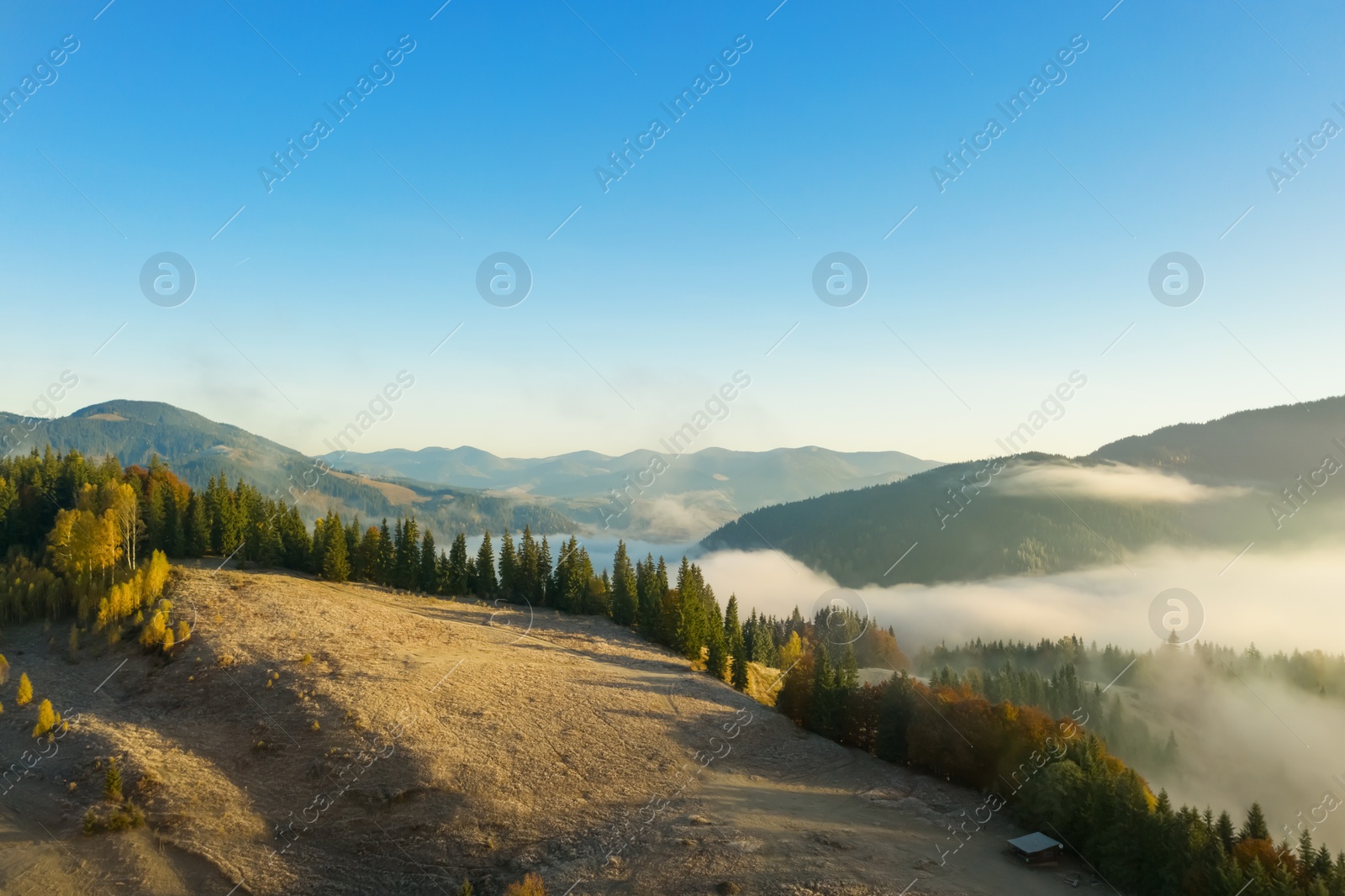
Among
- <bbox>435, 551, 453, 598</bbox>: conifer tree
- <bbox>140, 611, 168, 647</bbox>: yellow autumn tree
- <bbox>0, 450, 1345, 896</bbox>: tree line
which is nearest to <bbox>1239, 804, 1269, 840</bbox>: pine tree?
<bbox>0, 450, 1345, 896</bbox>: tree line

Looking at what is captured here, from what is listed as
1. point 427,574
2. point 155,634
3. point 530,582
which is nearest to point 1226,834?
→ point 155,634

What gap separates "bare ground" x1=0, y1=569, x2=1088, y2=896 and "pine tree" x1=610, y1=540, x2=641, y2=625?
23241mm

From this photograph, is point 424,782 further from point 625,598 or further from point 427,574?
point 427,574

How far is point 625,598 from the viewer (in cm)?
8069

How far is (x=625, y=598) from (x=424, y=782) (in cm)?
4587

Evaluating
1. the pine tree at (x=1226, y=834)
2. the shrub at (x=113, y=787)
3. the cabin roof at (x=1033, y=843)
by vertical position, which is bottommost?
the cabin roof at (x=1033, y=843)

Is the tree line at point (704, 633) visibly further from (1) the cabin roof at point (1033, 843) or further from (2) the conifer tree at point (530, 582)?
(1) the cabin roof at point (1033, 843)

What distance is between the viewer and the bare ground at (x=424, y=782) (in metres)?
29.5

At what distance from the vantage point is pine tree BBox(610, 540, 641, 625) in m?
80.0

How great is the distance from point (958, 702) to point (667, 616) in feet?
108

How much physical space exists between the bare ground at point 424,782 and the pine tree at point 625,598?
2324cm

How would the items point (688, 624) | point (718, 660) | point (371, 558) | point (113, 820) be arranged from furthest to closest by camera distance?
1. point (371, 558)
2. point (688, 624)
3. point (718, 660)
4. point (113, 820)

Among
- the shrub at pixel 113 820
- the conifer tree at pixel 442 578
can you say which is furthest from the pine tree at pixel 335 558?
the shrub at pixel 113 820

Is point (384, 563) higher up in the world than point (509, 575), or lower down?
higher up
